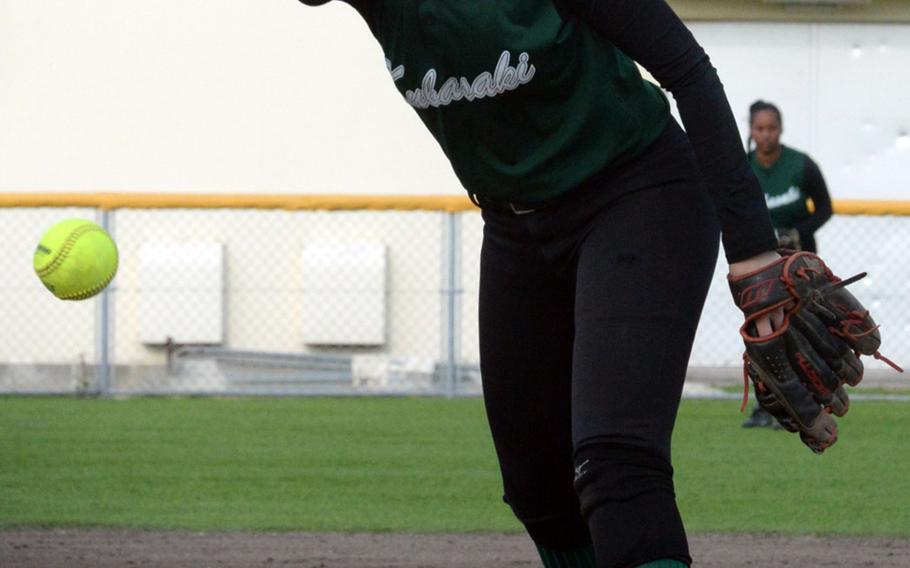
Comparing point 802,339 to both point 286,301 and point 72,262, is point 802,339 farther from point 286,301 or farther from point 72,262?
point 286,301

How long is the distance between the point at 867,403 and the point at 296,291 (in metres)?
4.52

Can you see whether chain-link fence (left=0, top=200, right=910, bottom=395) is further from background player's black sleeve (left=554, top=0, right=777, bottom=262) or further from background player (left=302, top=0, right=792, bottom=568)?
background player's black sleeve (left=554, top=0, right=777, bottom=262)

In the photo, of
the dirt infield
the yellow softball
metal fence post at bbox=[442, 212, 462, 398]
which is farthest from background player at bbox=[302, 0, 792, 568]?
metal fence post at bbox=[442, 212, 462, 398]

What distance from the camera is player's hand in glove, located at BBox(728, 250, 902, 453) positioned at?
3.00 m

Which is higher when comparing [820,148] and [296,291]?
[820,148]

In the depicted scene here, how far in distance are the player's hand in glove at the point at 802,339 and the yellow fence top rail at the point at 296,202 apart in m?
9.15

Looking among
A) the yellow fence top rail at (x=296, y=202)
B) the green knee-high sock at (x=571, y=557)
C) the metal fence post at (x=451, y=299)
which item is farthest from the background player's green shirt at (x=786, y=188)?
the green knee-high sock at (x=571, y=557)

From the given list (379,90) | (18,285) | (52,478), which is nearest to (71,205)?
(18,285)

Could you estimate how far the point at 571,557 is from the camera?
12.3 ft

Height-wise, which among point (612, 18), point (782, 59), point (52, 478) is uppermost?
point (782, 59)

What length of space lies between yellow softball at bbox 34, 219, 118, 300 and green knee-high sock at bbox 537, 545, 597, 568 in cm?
528

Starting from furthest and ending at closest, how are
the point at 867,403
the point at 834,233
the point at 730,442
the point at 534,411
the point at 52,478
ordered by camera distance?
the point at 834,233 < the point at 867,403 < the point at 730,442 < the point at 52,478 < the point at 534,411

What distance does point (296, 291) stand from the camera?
13.0m

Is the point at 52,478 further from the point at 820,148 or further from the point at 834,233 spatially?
the point at 820,148
